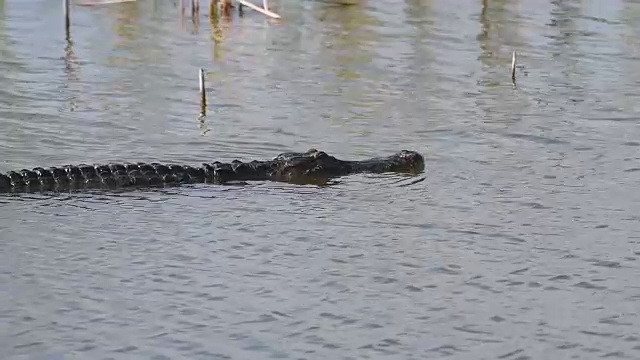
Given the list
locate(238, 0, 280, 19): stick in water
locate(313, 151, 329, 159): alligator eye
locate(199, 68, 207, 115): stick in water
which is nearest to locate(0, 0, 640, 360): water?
locate(199, 68, 207, 115): stick in water

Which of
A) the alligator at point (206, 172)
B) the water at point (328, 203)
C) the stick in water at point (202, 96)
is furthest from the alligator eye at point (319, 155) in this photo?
the stick in water at point (202, 96)

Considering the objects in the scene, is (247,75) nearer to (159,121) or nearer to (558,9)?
(159,121)

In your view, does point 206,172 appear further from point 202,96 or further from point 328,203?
point 202,96

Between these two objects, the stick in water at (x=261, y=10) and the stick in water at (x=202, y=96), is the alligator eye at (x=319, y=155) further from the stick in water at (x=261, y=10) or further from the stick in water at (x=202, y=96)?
the stick in water at (x=261, y=10)

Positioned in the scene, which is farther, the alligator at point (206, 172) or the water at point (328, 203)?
the alligator at point (206, 172)

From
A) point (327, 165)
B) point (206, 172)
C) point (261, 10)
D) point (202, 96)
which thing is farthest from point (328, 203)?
point (261, 10)

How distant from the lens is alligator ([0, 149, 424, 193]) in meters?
9.45

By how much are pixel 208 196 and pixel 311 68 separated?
564 centimetres

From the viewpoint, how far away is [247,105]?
1296cm

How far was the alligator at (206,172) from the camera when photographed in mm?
9445

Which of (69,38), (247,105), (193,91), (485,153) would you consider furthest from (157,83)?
(485,153)

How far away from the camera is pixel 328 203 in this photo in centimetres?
955

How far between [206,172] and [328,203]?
107 cm

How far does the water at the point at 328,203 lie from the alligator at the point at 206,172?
0.17 metres
